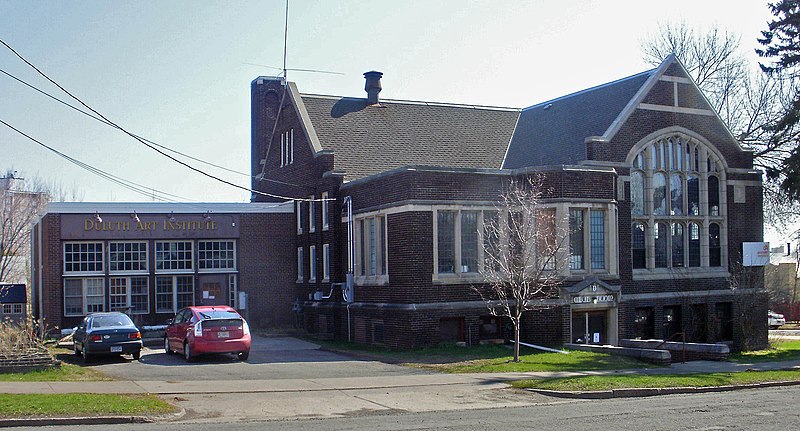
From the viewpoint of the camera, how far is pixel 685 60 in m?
51.6

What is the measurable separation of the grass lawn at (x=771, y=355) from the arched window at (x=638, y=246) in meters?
4.63

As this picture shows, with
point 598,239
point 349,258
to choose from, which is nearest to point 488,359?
point 598,239

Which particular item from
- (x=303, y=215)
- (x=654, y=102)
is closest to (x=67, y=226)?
(x=303, y=215)

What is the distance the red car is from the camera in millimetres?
24656

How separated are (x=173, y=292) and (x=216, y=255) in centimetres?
231

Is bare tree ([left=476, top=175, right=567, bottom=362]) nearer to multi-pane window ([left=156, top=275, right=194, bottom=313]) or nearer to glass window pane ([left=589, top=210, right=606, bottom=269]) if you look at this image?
glass window pane ([left=589, top=210, right=606, bottom=269])

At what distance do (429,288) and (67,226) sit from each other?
49.2 feet

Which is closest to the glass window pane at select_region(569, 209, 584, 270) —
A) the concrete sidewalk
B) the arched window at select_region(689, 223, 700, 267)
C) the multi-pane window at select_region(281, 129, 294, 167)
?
the concrete sidewalk

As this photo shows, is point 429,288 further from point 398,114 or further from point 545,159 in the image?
point 398,114

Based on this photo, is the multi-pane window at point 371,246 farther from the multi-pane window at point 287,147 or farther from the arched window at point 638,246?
the arched window at point 638,246

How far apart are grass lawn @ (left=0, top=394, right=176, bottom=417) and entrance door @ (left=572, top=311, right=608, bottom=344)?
1714 cm

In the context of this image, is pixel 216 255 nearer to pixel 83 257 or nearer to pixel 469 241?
pixel 83 257

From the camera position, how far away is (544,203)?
96.7 feet

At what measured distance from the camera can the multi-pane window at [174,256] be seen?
35938mm
